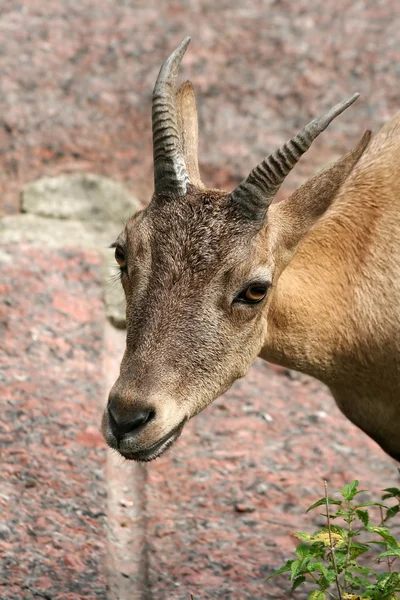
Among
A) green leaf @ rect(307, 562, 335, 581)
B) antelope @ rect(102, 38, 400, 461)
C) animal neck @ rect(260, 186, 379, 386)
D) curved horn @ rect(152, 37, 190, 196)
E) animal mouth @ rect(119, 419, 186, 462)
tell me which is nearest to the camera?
green leaf @ rect(307, 562, 335, 581)

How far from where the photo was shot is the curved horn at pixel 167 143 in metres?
6.07

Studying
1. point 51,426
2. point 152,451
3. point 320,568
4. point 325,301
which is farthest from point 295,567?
point 51,426

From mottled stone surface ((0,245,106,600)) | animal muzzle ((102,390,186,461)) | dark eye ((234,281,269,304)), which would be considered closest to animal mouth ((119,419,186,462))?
animal muzzle ((102,390,186,461))

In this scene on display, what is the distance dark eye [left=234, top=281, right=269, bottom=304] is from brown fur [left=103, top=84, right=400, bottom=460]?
0.05 m

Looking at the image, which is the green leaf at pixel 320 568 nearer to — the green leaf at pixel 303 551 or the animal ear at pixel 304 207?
the green leaf at pixel 303 551

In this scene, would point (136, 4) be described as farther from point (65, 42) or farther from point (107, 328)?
point (107, 328)

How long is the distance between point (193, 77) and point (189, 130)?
6040mm

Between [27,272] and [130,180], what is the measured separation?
232 centimetres

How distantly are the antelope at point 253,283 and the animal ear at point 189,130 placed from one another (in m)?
0.01

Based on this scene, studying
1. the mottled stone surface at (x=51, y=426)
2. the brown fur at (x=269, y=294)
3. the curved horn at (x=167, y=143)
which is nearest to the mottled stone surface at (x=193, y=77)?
the mottled stone surface at (x=51, y=426)

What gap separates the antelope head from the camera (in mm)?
5578

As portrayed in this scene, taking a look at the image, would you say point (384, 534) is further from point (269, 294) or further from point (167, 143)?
point (167, 143)

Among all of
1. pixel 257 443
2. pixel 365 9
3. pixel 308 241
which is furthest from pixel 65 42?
pixel 308 241

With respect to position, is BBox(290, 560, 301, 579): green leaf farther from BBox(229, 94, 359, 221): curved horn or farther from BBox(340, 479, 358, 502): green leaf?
BBox(229, 94, 359, 221): curved horn
